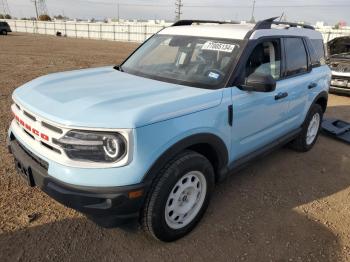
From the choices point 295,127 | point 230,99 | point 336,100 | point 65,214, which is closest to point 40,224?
point 65,214

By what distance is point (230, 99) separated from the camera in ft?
10.3

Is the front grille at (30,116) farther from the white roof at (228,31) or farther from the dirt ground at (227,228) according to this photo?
the white roof at (228,31)

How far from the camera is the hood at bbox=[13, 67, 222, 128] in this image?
239cm

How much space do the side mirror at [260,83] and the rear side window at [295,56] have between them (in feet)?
3.59

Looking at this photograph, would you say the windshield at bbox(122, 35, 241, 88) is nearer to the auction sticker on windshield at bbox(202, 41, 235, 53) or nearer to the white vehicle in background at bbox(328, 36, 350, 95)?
the auction sticker on windshield at bbox(202, 41, 235, 53)

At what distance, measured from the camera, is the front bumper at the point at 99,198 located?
239cm

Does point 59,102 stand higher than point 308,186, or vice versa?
point 59,102

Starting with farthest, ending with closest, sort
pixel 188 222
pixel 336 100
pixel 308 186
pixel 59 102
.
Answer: pixel 336 100 → pixel 308 186 → pixel 188 222 → pixel 59 102

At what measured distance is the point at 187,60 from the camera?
11.8ft

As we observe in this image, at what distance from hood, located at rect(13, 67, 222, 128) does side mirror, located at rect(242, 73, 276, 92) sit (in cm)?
34

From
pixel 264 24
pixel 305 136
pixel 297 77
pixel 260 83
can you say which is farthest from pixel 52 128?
pixel 305 136

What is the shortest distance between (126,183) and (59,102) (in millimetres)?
856

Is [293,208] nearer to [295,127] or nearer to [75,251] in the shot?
[295,127]

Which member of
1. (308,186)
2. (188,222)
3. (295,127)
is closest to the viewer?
(188,222)
